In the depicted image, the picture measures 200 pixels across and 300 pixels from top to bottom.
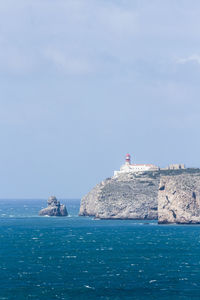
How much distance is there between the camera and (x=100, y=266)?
11725 cm

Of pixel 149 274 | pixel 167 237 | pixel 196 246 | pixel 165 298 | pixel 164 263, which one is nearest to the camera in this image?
pixel 165 298

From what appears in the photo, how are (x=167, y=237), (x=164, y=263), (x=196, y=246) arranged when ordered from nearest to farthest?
(x=164, y=263) < (x=196, y=246) < (x=167, y=237)

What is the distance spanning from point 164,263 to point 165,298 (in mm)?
32664

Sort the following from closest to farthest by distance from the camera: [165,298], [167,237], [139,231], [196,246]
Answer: [165,298] → [196,246] → [167,237] → [139,231]

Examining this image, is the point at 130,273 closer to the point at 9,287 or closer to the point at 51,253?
the point at 9,287

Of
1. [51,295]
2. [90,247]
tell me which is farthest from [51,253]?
[51,295]

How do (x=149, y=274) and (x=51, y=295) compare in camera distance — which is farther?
(x=149, y=274)

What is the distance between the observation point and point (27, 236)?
179500 millimetres

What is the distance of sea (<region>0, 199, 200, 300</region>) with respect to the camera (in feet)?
306

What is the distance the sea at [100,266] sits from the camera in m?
93.4

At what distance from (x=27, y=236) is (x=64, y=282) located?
80196 millimetres

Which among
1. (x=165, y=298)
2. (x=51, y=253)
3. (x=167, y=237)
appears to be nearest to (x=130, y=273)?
(x=165, y=298)

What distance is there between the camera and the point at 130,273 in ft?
357

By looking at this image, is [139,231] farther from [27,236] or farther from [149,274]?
[149,274]
